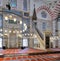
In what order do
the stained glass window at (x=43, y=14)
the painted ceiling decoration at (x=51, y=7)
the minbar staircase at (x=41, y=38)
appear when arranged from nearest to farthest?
the minbar staircase at (x=41, y=38), the painted ceiling decoration at (x=51, y=7), the stained glass window at (x=43, y=14)

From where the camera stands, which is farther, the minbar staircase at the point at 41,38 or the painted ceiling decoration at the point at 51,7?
the painted ceiling decoration at the point at 51,7

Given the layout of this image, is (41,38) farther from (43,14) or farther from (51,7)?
(51,7)

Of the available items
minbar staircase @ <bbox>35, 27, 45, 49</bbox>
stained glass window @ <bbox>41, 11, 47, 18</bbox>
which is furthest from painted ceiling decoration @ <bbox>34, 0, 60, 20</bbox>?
minbar staircase @ <bbox>35, 27, 45, 49</bbox>

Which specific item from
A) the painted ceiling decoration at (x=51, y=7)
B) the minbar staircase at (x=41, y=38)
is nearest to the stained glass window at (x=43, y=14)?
the painted ceiling decoration at (x=51, y=7)

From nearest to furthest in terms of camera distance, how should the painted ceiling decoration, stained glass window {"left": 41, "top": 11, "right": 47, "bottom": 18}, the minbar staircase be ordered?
the minbar staircase < the painted ceiling decoration < stained glass window {"left": 41, "top": 11, "right": 47, "bottom": 18}

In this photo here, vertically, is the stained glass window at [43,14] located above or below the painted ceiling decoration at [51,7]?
below

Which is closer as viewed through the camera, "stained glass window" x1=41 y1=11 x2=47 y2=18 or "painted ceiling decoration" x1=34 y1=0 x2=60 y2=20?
"painted ceiling decoration" x1=34 y1=0 x2=60 y2=20

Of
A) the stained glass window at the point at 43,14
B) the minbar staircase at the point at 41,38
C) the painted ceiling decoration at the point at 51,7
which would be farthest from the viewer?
the stained glass window at the point at 43,14

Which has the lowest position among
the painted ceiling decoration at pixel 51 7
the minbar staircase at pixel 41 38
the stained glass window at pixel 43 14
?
the minbar staircase at pixel 41 38

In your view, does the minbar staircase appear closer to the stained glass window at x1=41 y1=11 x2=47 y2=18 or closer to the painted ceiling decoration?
the stained glass window at x1=41 y1=11 x2=47 y2=18

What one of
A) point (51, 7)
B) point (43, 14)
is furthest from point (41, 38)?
point (51, 7)

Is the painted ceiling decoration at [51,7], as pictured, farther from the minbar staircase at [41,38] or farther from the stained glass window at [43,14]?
the minbar staircase at [41,38]

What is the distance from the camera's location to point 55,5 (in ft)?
68.3

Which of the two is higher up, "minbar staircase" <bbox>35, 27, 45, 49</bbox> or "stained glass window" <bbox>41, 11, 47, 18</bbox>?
"stained glass window" <bbox>41, 11, 47, 18</bbox>
